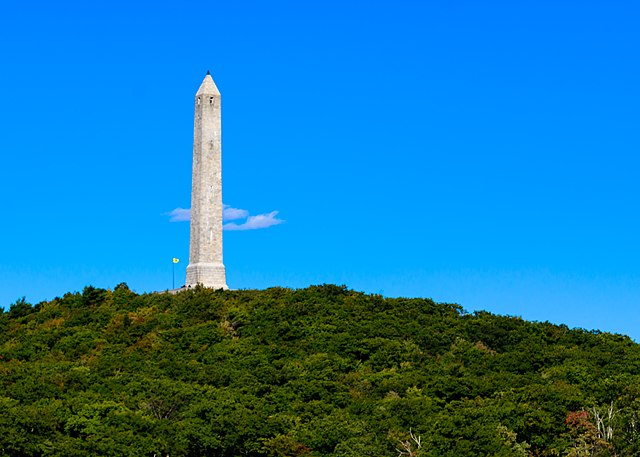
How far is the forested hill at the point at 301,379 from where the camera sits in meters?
51.3

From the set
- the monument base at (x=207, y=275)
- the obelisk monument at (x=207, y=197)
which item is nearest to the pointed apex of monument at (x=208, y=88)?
the obelisk monument at (x=207, y=197)

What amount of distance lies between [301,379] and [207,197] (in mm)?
21235

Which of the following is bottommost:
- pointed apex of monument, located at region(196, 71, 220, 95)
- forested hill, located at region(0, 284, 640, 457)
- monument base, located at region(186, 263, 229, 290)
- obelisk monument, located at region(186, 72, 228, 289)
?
Answer: forested hill, located at region(0, 284, 640, 457)

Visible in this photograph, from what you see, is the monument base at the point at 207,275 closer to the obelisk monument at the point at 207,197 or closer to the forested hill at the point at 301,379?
the obelisk monument at the point at 207,197

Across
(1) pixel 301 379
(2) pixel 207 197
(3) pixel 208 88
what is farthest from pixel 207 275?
(1) pixel 301 379

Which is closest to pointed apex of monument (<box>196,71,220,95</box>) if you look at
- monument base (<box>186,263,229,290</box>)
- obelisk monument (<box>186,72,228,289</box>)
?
obelisk monument (<box>186,72,228,289</box>)

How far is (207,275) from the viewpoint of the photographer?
78.1 meters

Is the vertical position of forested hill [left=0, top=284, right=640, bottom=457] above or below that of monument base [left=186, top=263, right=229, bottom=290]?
below

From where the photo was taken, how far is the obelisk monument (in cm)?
7788

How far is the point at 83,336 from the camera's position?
71.4 meters

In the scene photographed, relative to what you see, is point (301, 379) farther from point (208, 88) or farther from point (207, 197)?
point (208, 88)

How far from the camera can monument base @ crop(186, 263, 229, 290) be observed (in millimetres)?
77812

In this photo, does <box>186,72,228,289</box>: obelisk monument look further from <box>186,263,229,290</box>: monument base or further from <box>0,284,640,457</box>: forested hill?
<box>0,284,640,457</box>: forested hill

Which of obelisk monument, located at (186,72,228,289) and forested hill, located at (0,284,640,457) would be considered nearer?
forested hill, located at (0,284,640,457)
